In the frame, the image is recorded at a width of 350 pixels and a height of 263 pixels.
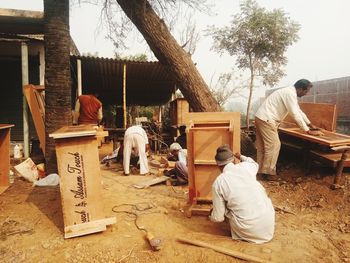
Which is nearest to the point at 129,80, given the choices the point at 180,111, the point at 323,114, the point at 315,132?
the point at 180,111

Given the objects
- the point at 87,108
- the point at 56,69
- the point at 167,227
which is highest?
the point at 56,69

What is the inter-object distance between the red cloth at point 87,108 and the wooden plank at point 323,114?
17.8 feet

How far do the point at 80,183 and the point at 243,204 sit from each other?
207cm

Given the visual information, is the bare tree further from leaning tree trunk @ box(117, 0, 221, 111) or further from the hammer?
the hammer

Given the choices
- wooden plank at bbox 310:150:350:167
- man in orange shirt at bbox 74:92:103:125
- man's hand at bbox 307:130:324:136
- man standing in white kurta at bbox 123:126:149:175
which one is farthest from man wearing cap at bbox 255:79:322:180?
man in orange shirt at bbox 74:92:103:125

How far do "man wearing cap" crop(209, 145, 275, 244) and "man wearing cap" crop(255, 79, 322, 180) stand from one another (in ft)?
8.38

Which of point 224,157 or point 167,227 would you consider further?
point 167,227

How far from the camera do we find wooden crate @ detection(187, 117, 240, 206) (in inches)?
187

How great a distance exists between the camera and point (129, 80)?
1272cm

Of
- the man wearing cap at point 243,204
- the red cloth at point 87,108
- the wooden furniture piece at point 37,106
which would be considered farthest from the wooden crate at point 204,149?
the wooden furniture piece at point 37,106

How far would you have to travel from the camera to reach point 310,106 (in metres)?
7.18

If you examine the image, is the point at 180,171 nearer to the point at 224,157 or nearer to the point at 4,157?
the point at 224,157

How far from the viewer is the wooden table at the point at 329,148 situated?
5.07 metres

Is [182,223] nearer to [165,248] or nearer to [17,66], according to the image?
[165,248]
